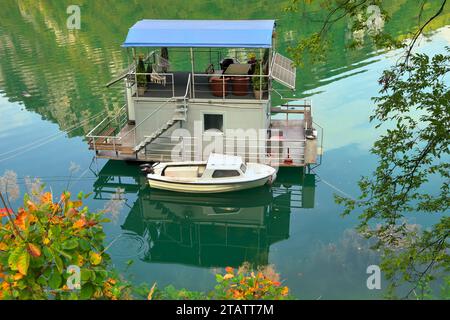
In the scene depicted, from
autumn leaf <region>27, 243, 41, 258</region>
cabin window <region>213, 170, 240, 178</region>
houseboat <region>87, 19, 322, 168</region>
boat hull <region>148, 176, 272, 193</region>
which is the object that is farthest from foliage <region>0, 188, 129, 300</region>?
houseboat <region>87, 19, 322, 168</region>

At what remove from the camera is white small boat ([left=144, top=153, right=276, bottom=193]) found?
77.9ft

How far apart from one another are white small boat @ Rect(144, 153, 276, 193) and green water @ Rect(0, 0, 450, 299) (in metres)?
0.85

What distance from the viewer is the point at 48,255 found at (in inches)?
226

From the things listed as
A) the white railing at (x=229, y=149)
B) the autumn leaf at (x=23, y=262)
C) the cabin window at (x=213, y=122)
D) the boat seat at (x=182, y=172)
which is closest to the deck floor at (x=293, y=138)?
the white railing at (x=229, y=149)

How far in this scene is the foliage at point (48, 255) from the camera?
567 cm

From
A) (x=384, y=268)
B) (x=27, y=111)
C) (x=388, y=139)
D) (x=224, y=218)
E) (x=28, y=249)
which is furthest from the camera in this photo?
(x=27, y=111)

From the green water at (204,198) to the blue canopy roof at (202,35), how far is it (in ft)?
18.8

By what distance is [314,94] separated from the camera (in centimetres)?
4178

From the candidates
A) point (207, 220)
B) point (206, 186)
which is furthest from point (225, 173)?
point (207, 220)

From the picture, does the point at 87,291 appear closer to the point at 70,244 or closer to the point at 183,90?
the point at 70,244

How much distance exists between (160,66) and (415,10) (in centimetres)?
5953

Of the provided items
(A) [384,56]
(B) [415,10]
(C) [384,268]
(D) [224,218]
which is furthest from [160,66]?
(B) [415,10]

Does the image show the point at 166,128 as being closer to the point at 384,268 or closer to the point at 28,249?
the point at 384,268

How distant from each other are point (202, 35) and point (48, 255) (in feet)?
68.8
